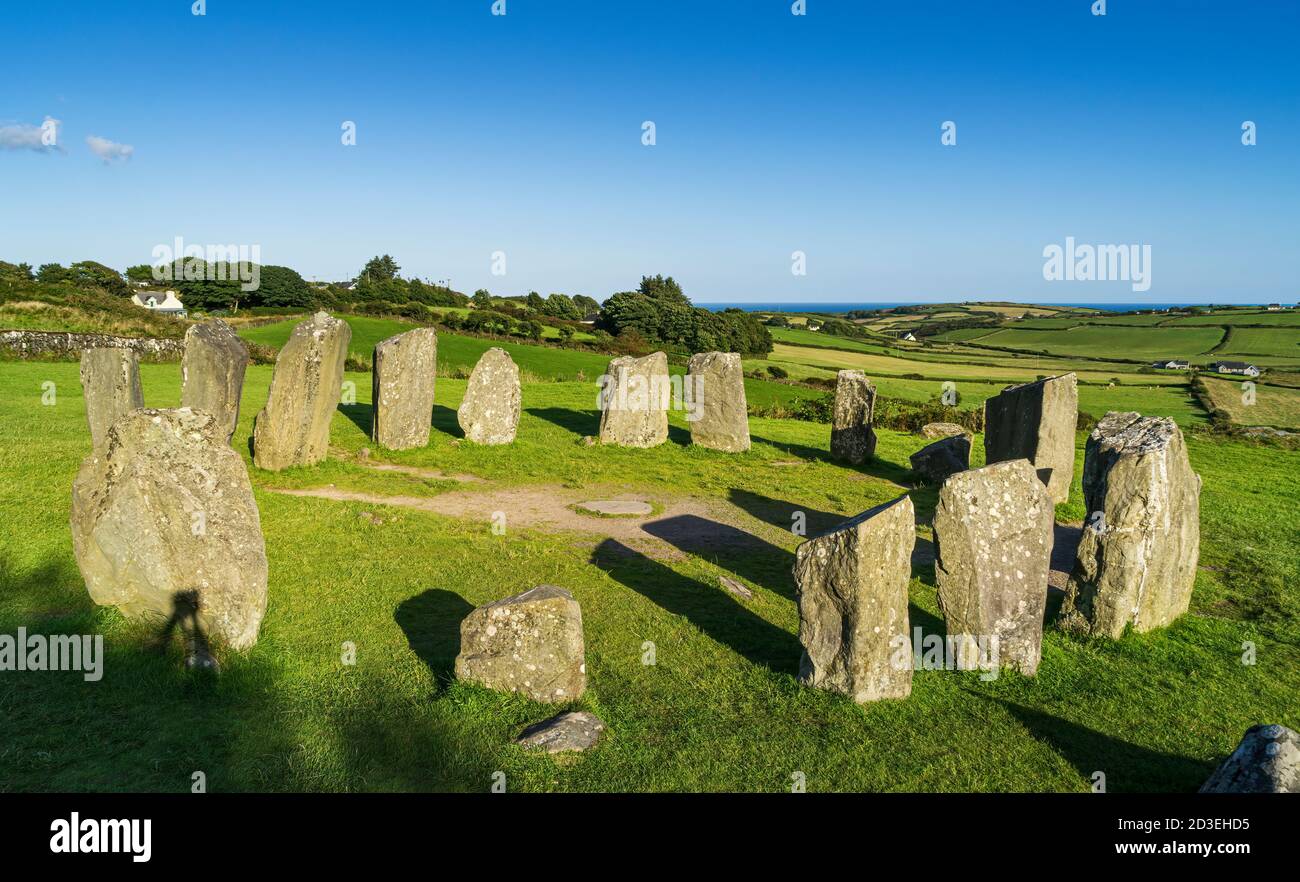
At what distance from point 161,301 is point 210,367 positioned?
6520 cm

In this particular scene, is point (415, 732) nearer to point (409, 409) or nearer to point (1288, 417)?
point (409, 409)

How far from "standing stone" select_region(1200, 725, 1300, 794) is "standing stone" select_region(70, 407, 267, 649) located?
8.51 meters

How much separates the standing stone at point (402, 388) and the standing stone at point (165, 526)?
408 inches

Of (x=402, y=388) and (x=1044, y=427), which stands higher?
(x=402, y=388)

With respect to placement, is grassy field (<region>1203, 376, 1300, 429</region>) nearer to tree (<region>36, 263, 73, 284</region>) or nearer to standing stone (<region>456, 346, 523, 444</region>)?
standing stone (<region>456, 346, 523, 444</region>)

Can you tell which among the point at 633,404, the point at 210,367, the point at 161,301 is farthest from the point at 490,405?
the point at 161,301

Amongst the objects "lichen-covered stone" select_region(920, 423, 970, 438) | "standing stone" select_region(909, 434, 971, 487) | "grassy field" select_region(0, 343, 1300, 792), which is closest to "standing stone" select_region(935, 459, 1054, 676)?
"grassy field" select_region(0, 343, 1300, 792)

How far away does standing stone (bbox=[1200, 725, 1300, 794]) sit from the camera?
5.06m

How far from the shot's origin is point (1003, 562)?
868cm

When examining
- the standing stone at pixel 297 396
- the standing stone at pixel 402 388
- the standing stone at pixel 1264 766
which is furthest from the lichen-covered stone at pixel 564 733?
the standing stone at pixel 402 388

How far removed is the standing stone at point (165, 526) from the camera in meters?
7.86

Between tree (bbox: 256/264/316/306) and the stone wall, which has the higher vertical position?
tree (bbox: 256/264/316/306)

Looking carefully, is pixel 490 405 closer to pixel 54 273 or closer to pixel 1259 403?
pixel 1259 403

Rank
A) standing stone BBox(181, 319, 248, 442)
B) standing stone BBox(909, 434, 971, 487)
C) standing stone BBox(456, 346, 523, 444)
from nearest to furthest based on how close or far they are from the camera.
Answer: standing stone BBox(181, 319, 248, 442) → standing stone BBox(909, 434, 971, 487) → standing stone BBox(456, 346, 523, 444)
